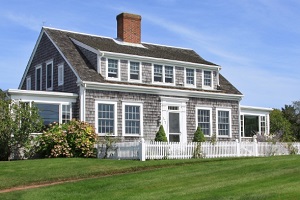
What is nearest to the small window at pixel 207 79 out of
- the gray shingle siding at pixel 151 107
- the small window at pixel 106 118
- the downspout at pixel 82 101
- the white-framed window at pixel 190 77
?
the white-framed window at pixel 190 77

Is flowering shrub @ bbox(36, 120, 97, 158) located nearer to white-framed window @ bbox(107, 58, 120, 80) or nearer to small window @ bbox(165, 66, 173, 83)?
white-framed window @ bbox(107, 58, 120, 80)

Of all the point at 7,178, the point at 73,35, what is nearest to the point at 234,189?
the point at 7,178

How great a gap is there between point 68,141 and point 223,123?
11.0 metres

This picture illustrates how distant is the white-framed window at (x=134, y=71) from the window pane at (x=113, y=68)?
2.65 ft

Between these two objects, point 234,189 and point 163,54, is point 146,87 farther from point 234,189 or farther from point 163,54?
point 234,189

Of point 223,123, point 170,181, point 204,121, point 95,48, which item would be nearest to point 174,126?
point 204,121

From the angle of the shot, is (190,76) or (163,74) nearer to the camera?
(163,74)

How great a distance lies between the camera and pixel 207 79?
32.6 metres

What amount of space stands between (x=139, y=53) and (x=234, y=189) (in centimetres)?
1748

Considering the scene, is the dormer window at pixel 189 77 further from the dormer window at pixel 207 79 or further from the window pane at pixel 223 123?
the window pane at pixel 223 123

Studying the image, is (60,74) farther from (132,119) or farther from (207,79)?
(207,79)

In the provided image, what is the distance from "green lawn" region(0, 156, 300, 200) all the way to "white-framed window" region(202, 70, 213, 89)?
11.6 meters

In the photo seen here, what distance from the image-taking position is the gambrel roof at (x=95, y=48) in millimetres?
28477

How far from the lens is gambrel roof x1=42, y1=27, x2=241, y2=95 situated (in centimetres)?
2848
